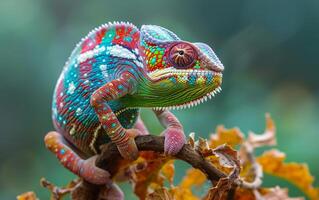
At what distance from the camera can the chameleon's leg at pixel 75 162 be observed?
4.15 ft

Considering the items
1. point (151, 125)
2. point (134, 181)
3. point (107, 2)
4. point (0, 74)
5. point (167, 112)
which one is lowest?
point (134, 181)

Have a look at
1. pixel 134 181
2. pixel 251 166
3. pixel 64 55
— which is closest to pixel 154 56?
pixel 134 181

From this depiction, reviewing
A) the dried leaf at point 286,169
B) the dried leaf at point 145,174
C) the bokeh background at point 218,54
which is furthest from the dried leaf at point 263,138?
the bokeh background at point 218,54

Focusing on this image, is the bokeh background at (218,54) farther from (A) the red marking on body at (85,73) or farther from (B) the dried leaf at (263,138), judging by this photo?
(A) the red marking on body at (85,73)

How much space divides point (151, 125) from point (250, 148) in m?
1.26

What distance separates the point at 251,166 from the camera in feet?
4.75

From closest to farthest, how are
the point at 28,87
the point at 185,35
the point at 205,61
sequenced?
the point at 205,61 < the point at 28,87 < the point at 185,35

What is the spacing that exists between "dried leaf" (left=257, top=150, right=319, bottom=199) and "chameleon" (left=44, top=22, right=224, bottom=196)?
1.21ft

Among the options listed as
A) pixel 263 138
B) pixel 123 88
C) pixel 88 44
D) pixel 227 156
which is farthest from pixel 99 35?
pixel 263 138

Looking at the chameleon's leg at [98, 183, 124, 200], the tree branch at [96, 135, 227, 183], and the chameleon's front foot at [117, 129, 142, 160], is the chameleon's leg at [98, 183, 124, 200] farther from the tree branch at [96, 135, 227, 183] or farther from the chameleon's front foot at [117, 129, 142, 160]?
the chameleon's front foot at [117, 129, 142, 160]

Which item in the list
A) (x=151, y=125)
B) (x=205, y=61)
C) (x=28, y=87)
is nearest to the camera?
(x=205, y=61)

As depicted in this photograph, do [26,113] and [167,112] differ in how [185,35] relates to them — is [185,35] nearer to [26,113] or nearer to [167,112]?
[26,113]

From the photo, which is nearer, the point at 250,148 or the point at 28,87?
the point at 250,148

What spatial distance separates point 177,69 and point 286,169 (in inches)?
24.2
